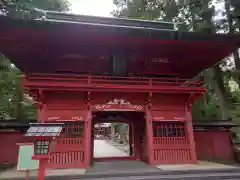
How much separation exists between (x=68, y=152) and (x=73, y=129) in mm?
1066

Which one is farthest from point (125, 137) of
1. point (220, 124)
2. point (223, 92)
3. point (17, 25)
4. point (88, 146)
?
point (17, 25)

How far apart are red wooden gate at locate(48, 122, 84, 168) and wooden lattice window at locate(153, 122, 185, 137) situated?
380 centimetres

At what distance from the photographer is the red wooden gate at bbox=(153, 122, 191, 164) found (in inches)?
400

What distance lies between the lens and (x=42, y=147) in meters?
5.68

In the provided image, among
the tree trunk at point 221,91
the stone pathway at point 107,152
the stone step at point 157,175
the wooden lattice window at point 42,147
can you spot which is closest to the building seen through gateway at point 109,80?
the stone step at point 157,175

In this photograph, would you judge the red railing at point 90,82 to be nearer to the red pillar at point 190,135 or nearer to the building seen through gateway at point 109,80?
the building seen through gateway at point 109,80

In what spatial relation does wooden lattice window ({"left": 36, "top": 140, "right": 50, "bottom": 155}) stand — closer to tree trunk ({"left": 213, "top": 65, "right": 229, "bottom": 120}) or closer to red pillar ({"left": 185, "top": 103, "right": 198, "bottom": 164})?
red pillar ({"left": 185, "top": 103, "right": 198, "bottom": 164})

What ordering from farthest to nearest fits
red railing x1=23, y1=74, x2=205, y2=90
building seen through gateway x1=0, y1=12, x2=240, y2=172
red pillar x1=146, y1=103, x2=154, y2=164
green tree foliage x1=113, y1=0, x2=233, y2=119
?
green tree foliage x1=113, y1=0, x2=233, y2=119, red pillar x1=146, y1=103, x2=154, y2=164, red railing x1=23, y1=74, x2=205, y2=90, building seen through gateway x1=0, y1=12, x2=240, y2=172

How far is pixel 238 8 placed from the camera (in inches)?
627

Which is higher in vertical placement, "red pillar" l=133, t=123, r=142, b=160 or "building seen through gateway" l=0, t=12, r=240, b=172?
"building seen through gateway" l=0, t=12, r=240, b=172

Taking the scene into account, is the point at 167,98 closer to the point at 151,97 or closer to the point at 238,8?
the point at 151,97

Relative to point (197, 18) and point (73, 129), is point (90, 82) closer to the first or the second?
point (73, 129)

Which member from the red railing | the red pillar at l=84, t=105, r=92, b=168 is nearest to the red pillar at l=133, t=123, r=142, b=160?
the red railing

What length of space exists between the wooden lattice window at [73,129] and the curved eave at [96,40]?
12.5ft
